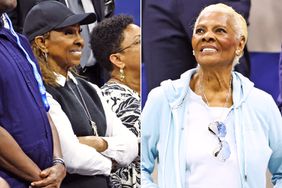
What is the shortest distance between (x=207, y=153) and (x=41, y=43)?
0.52 meters

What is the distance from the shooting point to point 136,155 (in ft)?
5.98

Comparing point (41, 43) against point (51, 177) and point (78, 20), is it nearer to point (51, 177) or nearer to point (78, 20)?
point (78, 20)

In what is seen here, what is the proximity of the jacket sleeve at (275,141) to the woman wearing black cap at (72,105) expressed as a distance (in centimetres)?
38

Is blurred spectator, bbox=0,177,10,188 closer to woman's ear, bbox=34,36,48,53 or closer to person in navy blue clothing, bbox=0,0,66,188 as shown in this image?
person in navy blue clothing, bbox=0,0,66,188

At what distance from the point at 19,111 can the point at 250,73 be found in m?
0.63

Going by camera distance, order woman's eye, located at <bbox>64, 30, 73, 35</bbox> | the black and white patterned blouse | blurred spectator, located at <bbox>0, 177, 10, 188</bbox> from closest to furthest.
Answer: blurred spectator, located at <bbox>0, 177, 10, 188</bbox> < woman's eye, located at <bbox>64, 30, 73, 35</bbox> < the black and white patterned blouse

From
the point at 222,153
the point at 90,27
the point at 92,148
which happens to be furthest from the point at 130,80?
the point at 222,153

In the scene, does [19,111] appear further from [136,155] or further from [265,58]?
[265,58]

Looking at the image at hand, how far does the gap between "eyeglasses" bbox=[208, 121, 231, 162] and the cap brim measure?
17.2 inches

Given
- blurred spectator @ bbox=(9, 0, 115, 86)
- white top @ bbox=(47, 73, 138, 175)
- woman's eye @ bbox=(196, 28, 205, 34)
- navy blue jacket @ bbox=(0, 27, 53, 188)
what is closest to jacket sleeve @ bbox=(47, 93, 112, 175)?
white top @ bbox=(47, 73, 138, 175)

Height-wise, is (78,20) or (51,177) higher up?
(78,20)

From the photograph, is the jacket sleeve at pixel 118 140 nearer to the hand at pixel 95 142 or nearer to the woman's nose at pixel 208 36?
the hand at pixel 95 142

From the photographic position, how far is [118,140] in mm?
1779

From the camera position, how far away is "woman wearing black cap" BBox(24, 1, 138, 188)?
1.66 metres
